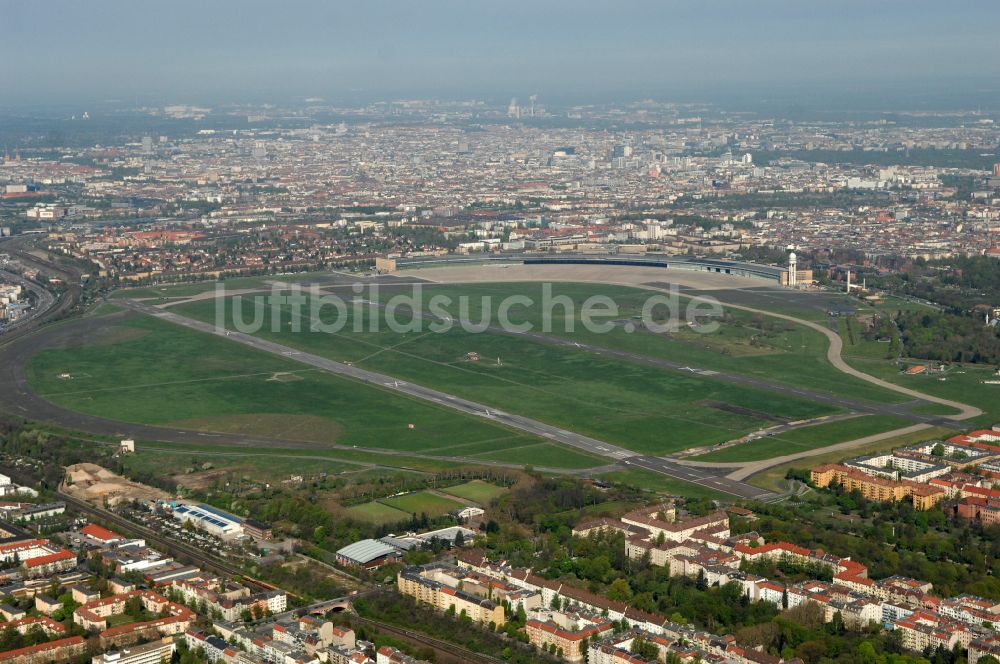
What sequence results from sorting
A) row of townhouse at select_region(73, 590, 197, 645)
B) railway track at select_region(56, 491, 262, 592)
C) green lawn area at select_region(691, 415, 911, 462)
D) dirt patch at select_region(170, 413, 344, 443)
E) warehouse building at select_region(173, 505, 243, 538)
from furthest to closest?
dirt patch at select_region(170, 413, 344, 443) < green lawn area at select_region(691, 415, 911, 462) < warehouse building at select_region(173, 505, 243, 538) < railway track at select_region(56, 491, 262, 592) < row of townhouse at select_region(73, 590, 197, 645)

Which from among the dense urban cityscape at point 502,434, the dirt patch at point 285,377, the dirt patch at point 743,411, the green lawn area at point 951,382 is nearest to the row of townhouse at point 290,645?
the dense urban cityscape at point 502,434

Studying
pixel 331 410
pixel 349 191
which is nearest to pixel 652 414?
pixel 331 410

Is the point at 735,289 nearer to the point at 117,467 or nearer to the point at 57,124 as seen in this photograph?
the point at 117,467

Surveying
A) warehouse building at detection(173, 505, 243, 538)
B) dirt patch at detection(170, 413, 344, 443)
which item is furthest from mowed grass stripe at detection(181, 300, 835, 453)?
warehouse building at detection(173, 505, 243, 538)

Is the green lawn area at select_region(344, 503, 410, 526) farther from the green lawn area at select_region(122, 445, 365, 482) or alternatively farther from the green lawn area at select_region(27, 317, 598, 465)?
the green lawn area at select_region(27, 317, 598, 465)

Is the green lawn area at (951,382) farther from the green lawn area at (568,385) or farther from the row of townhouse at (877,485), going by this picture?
the row of townhouse at (877,485)

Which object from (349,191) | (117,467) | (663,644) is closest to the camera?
(663,644)
